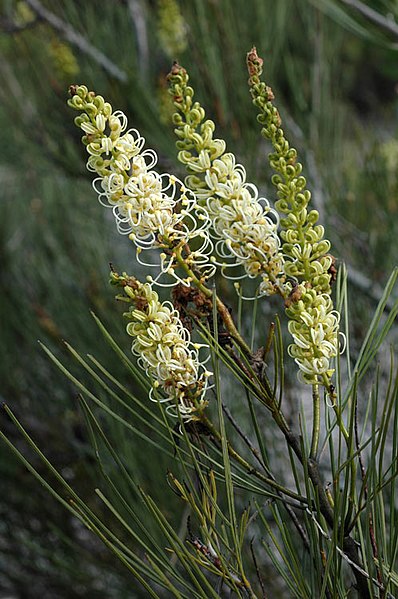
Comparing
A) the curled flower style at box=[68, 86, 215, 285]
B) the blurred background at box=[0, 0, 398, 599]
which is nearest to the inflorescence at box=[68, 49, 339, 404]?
the curled flower style at box=[68, 86, 215, 285]

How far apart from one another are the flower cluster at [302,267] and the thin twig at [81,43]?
1.95ft

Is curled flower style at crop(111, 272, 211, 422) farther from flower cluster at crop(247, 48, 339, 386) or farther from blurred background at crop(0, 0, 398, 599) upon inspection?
blurred background at crop(0, 0, 398, 599)

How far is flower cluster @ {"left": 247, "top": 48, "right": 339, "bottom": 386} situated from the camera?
29 centimetres

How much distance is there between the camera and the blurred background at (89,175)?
80 centimetres

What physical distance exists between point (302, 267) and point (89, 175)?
0.67m

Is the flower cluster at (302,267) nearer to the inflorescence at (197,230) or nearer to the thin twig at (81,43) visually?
the inflorescence at (197,230)

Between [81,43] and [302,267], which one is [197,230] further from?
[81,43]

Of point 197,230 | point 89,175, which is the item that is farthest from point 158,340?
point 89,175

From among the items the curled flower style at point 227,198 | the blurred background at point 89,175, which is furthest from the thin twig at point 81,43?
the curled flower style at point 227,198

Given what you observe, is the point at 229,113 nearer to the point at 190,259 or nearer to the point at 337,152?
the point at 337,152

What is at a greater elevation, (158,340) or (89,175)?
(89,175)

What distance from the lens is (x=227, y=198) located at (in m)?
0.29

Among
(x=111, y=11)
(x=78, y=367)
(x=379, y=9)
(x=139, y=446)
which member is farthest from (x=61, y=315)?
(x=379, y=9)

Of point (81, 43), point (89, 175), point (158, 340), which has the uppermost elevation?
→ point (81, 43)
